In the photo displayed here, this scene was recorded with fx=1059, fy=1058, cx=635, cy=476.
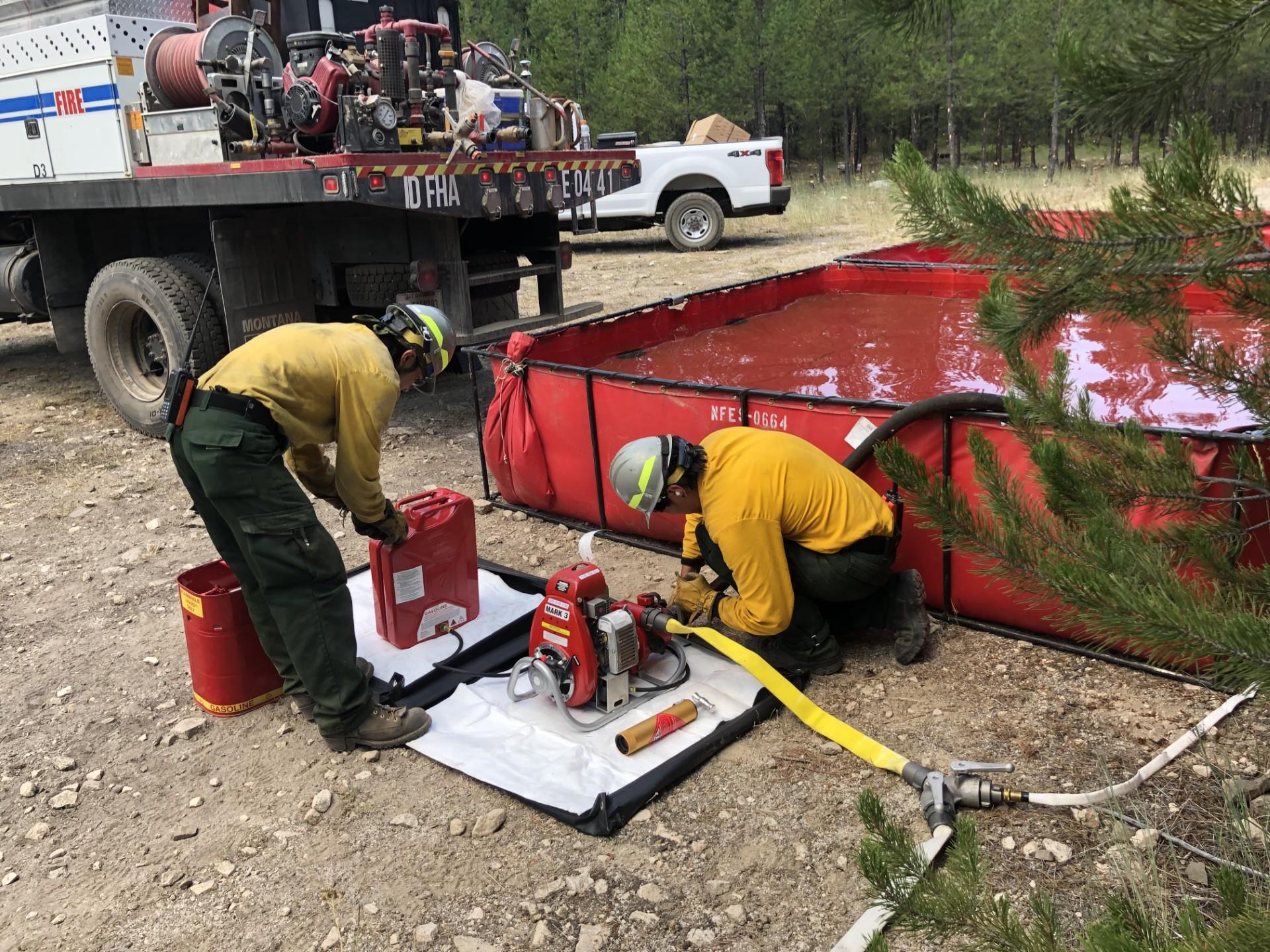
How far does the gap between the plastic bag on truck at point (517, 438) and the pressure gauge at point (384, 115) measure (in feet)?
4.64

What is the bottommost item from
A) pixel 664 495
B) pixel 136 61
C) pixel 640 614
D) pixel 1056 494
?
pixel 640 614

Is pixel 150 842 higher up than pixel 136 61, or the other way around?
pixel 136 61

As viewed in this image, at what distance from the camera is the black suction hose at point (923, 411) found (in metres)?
3.67

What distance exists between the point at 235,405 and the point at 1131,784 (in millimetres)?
2757

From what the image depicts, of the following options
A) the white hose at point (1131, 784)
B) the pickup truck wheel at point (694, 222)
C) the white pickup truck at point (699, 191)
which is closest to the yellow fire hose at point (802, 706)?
the white hose at point (1131, 784)

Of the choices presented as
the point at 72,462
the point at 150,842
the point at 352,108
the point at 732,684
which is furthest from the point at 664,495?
the point at 72,462

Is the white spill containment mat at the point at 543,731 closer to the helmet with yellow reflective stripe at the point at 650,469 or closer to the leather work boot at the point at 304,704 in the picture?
the leather work boot at the point at 304,704

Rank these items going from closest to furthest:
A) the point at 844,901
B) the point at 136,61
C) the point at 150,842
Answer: the point at 844,901 < the point at 150,842 < the point at 136,61

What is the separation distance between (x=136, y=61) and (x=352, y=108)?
6.08 feet

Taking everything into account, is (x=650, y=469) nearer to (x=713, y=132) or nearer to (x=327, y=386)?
(x=327, y=386)

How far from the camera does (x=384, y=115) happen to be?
564cm

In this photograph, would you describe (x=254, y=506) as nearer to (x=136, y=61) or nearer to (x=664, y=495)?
(x=664, y=495)

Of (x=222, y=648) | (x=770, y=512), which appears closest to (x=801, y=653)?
(x=770, y=512)

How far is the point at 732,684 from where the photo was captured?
364 cm
